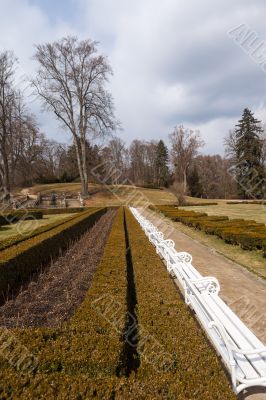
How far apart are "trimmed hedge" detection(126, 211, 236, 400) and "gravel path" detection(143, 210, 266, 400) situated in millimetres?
488

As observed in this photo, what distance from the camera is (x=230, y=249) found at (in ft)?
29.0

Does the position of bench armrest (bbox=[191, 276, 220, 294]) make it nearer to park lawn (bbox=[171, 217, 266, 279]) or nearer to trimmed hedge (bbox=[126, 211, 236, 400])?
trimmed hedge (bbox=[126, 211, 236, 400])

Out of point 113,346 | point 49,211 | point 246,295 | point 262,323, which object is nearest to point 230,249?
point 246,295

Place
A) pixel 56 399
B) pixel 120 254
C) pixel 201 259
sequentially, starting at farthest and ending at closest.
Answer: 1. pixel 201 259
2. pixel 120 254
3. pixel 56 399

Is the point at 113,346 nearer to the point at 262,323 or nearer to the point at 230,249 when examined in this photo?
the point at 262,323

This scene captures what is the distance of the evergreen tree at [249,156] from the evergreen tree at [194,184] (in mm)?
8812

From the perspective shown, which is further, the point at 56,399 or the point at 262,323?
the point at 262,323

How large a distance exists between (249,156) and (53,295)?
48393 mm

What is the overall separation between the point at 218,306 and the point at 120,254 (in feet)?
9.86

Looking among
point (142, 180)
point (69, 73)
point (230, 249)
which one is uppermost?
point (69, 73)

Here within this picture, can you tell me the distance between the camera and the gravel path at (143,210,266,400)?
151 inches

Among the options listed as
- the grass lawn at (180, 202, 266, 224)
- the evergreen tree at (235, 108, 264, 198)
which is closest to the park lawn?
the grass lawn at (180, 202, 266, 224)

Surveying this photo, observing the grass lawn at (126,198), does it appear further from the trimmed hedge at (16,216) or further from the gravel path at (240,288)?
the gravel path at (240,288)

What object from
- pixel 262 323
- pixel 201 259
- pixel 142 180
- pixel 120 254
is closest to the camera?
pixel 262 323
